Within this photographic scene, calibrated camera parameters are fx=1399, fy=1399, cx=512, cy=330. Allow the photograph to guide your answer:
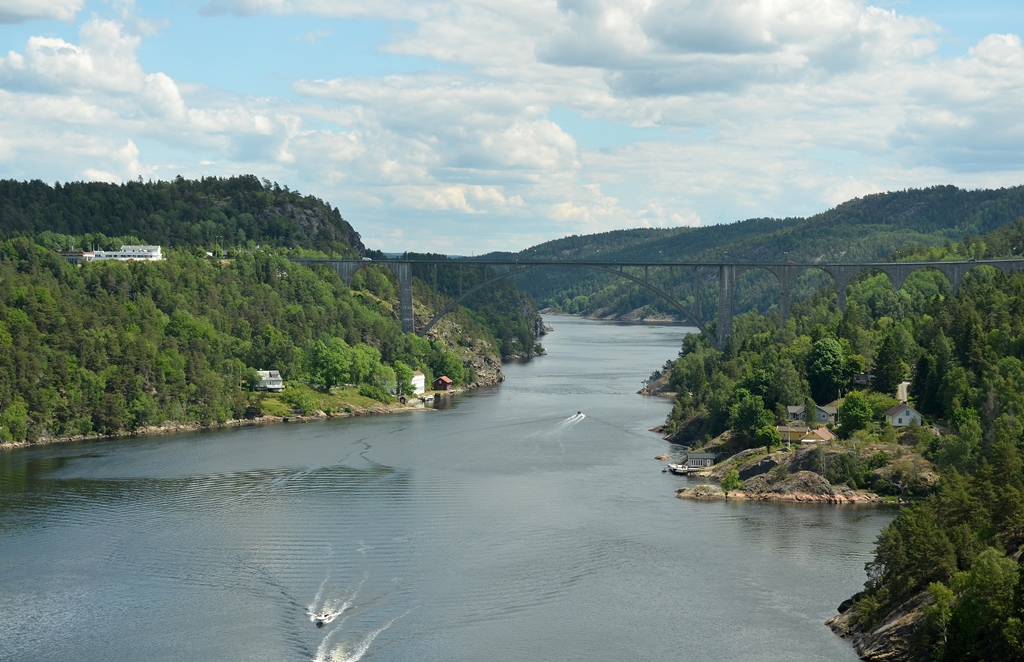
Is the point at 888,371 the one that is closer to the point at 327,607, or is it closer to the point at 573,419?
the point at 573,419

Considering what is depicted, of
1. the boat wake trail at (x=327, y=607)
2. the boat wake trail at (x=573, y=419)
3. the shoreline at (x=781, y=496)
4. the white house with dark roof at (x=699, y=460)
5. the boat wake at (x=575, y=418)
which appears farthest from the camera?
the boat wake at (x=575, y=418)

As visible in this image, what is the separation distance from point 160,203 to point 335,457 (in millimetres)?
88625

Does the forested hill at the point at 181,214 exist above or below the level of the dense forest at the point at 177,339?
above

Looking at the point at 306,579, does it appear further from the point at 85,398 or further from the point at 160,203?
the point at 160,203

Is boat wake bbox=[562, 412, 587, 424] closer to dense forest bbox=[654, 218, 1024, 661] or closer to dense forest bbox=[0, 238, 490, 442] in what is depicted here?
dense forest bbox=[654, 218, 1024, 661]

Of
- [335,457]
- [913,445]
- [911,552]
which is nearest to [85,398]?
[335,457]

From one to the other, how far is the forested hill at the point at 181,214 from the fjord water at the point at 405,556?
7088cm

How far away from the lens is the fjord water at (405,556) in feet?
130

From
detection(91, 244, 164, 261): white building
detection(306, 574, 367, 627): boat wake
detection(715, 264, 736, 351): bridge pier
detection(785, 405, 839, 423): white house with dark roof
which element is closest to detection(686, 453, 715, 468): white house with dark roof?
detection(785, 405, 839, 423): white house with dark roof

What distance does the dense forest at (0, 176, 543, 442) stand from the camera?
83.4 m

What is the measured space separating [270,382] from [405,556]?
48.8 m

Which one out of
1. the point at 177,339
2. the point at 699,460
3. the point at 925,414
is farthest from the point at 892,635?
the point at 177,339

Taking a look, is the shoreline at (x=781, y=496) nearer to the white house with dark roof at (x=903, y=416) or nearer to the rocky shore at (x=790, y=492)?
the rocky shore at (x=790, y=492)

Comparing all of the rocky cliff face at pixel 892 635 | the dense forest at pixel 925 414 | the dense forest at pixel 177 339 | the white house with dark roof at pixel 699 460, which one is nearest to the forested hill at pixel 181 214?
the dense forest at pixel 177 339
